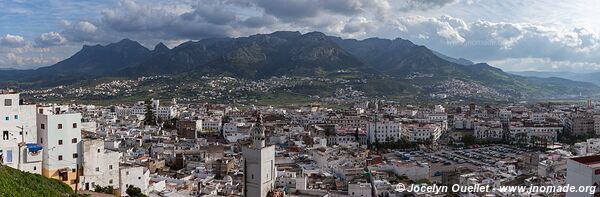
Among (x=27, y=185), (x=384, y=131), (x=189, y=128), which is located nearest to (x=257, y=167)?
(x=27, y=185)

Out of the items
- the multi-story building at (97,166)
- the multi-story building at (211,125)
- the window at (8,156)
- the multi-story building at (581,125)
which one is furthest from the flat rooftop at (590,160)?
the multi-story building at (211,125)

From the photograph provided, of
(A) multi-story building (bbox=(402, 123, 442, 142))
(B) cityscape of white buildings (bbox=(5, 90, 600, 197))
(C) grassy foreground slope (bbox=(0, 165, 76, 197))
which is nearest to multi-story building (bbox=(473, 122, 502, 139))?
(B) cityscape of white buildings (bbox=(5, 90, 600, 197))

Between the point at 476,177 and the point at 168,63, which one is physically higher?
the point at 168,63

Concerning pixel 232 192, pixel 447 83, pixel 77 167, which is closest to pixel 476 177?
pixel 232 192

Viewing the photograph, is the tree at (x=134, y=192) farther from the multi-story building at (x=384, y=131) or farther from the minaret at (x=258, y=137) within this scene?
the multi-story building at (x=384, y=131)

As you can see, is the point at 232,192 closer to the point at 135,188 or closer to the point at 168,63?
the point at 135,188

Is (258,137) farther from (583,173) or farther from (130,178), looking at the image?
(583,173)
